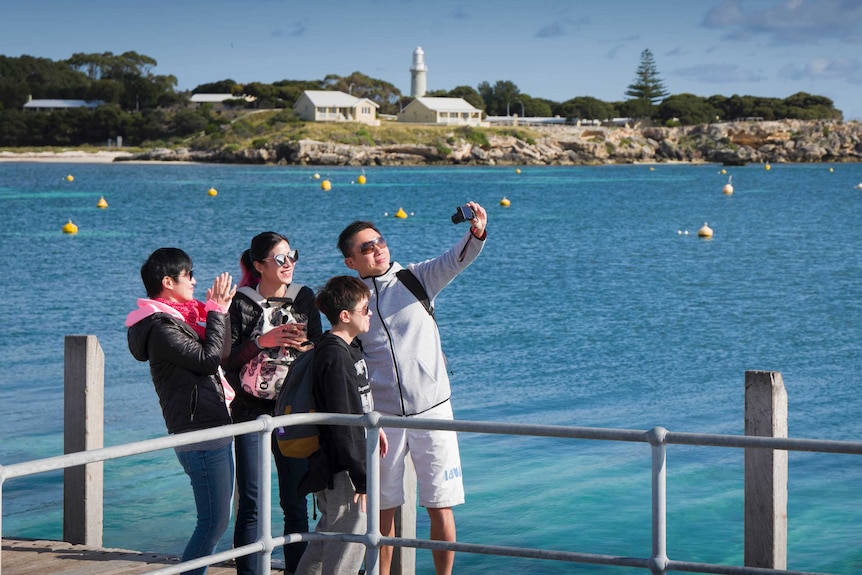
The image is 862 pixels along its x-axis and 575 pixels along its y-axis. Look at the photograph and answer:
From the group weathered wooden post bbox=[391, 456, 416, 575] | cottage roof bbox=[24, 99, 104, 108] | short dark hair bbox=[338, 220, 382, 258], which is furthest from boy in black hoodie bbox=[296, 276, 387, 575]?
cottage roof bbox=[24, 99, 104, 108]

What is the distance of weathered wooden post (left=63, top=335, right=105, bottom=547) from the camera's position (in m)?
6.48

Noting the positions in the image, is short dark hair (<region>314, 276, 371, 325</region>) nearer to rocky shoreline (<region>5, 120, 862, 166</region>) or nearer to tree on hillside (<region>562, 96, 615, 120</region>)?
rocky shoreline (<region>5, 120, 862, 166</region>)

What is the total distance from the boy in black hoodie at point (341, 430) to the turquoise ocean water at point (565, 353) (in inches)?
172

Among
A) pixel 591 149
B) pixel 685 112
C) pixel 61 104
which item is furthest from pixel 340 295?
pixel 685 112

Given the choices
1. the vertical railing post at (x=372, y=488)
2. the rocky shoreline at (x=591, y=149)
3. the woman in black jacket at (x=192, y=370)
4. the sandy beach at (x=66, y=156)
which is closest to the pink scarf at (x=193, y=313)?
the woman in black jacket at (x=192, y=370)

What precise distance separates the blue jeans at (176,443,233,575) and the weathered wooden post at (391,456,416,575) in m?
0.89

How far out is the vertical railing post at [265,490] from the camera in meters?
4.14

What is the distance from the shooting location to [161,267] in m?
4.96

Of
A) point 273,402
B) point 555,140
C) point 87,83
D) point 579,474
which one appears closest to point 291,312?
point 273,402

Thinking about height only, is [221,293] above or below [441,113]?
below

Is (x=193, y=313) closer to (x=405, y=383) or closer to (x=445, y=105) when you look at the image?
(x=405, y=383)

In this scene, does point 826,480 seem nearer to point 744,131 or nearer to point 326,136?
point 326,136

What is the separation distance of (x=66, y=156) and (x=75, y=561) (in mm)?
147810

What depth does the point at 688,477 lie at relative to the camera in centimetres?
1199
